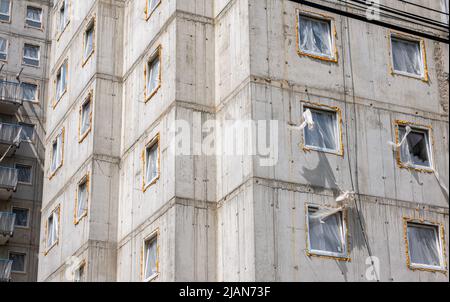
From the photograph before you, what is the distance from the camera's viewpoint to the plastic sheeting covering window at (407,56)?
35.3m

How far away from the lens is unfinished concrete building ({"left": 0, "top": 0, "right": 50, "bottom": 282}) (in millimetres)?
58562

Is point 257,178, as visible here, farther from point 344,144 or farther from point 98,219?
point 98,219

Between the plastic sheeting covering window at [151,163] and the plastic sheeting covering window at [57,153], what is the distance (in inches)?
334

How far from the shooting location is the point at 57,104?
45375 mm

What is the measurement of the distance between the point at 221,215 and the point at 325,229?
3.67 meters

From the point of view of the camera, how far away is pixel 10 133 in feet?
195

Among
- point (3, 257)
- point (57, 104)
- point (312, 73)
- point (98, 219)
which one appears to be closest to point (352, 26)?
point (312, 73)

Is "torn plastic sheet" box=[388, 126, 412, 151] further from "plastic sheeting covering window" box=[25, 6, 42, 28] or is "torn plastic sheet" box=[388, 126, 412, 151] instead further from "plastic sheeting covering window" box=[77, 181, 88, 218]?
"plastic sheeting covering window" box=[25, 6, 42, 28]

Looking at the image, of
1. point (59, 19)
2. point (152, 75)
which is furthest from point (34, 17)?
point (152, 75)

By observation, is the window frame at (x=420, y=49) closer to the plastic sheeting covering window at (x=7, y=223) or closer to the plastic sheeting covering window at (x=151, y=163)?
the plastic sheeting covering window at (x=151, y=163)

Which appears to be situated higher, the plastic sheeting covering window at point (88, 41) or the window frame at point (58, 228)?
the plastic sheeting covering window at point (88, 41)

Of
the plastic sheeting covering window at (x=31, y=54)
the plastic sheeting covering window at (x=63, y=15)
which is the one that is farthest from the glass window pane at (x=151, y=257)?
the plastic sheeting covering window at (x=31, y=54)

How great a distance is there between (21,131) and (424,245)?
34329mm

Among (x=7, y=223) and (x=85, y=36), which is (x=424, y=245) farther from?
(x=7, y=223)
